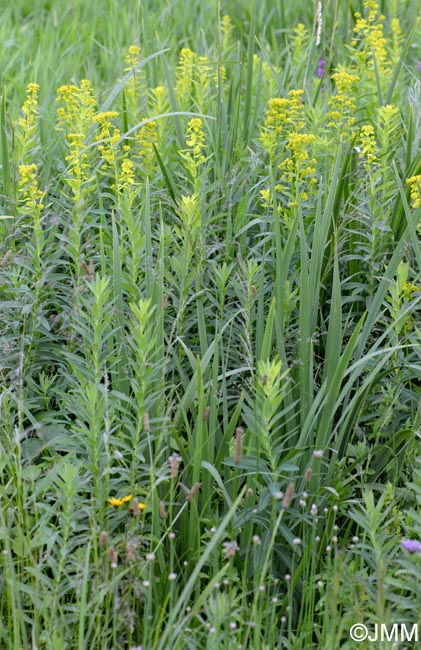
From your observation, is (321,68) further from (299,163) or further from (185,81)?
(299,163)

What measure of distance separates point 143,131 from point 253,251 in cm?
62

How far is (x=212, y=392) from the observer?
2.41m

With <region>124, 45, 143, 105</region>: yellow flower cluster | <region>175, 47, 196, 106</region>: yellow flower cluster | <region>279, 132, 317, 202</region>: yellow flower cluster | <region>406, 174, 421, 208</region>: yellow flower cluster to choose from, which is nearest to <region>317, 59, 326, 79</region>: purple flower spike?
<region>175, 47, 196, 106</region>: yellow flower cluster

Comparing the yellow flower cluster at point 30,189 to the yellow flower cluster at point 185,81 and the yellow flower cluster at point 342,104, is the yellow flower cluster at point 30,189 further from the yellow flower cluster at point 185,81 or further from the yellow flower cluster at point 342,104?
the yellow flower cluster at point 185,81

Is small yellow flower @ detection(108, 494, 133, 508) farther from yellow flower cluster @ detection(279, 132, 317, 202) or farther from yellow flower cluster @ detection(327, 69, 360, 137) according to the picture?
yellow flower cluster @ detection(327, 69, 360, 137)

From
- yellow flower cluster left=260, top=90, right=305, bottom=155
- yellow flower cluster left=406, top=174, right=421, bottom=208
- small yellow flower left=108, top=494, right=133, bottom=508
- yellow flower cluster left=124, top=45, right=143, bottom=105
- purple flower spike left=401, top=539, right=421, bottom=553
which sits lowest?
purple flower spike left=401, top=539, right=421, bottom=553

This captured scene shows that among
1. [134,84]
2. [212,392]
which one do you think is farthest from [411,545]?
[134,84]

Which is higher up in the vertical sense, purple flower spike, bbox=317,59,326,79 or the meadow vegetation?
purple flower spike, bbox=317,59,326,79

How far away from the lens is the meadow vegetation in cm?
213

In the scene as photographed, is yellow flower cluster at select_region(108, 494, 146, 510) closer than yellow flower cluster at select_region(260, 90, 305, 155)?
Yes
